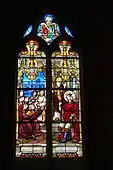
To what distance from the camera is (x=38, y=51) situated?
7.82 m

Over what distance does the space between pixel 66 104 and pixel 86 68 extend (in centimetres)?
58

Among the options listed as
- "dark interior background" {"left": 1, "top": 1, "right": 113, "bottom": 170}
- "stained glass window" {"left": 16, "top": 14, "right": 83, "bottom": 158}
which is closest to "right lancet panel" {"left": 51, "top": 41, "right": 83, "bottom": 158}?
"stained glass window" {"left": 16, "top": 14, "right": 83, "bottom": 158}

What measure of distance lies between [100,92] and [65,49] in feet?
3.06

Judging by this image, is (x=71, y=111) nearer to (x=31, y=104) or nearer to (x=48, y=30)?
(x=31, y=104)

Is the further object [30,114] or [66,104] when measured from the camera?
[66,104]

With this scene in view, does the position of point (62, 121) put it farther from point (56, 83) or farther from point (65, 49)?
point (65, 49)

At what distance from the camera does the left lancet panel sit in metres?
7.21

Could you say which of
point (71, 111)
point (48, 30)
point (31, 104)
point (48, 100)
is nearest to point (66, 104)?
point (71, 111)

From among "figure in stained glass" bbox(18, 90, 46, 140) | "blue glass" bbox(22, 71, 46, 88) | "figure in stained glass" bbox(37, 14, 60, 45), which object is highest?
"figure in stained glass" bbox(37, 14, 60, 45)

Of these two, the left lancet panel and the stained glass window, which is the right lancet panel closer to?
the stained glass window

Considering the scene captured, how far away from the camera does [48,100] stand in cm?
745

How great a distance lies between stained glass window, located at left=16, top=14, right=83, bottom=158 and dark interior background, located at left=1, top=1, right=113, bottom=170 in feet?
0.48

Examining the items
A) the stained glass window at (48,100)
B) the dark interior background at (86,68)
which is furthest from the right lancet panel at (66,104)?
the dark interior background at (86,68)

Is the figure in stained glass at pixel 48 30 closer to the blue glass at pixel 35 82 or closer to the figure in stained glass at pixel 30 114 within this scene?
the blue glass at pixel 35 82
